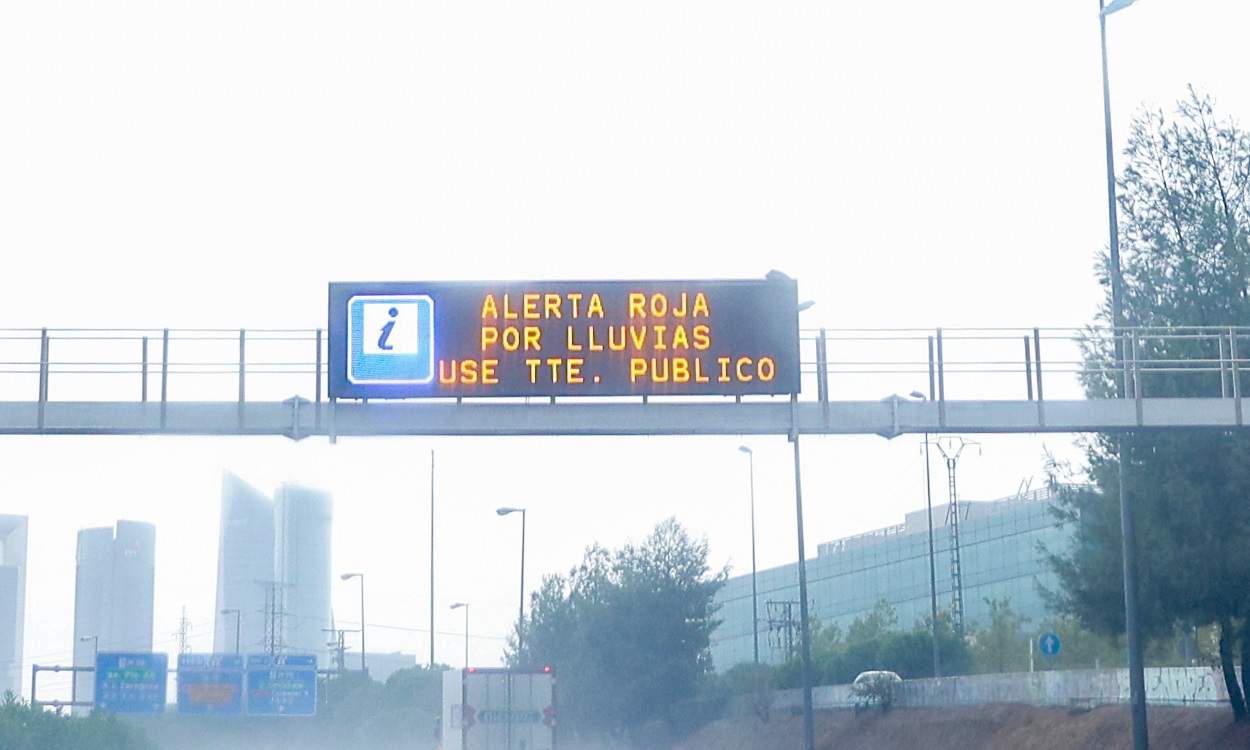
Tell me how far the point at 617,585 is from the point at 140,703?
71.4 feet

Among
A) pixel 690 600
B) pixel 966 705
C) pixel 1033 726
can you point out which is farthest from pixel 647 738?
pixel 1033 726

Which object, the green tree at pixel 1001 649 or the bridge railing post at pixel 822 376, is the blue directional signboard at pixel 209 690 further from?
the bridge railing post at pixel 822 376

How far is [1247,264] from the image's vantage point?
122ft

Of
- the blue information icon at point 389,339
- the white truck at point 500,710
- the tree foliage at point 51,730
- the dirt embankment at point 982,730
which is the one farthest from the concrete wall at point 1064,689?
the tree foliage at point 51,730

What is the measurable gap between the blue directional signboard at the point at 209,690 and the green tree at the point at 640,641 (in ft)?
41.0

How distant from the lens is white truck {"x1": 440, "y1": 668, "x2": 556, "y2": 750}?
37625 mm

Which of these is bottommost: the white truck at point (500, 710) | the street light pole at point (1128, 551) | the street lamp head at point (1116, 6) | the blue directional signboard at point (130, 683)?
the blue directional signboard at point (130, 683)

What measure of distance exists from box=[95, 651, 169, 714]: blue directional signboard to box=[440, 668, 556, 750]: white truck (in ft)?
121

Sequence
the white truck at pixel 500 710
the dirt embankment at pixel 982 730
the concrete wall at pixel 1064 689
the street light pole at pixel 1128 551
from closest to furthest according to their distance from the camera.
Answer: the street light pole at pixel 1128 551 < the white truck at pixel 500 710 < the dirt embankment at pixel 982 730 < the concrete wall at pixel 1064 689

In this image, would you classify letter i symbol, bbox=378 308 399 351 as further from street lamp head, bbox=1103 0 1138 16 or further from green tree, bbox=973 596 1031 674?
green tree, bbox=973 596 1031 674

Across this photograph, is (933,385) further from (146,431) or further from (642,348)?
(146,431)

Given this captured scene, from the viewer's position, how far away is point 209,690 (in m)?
74.6

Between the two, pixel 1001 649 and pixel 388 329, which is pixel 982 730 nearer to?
pixel 1001 649

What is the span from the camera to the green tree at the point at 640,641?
260ft
